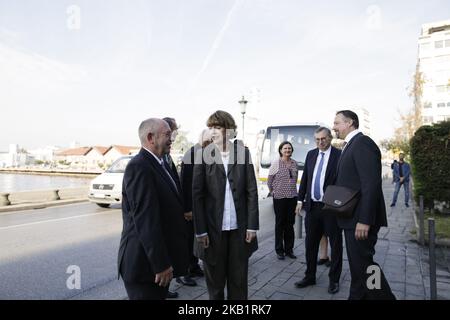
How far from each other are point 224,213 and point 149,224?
2.99 ft

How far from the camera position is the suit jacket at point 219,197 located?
2.79m

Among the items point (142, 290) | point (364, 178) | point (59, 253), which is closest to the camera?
point (142, 290)

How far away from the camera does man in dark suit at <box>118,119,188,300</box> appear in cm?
206

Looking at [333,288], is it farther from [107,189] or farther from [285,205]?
[107,189]

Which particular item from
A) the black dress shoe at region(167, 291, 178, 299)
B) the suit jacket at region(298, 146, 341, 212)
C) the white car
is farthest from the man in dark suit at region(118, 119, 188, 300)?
the white car

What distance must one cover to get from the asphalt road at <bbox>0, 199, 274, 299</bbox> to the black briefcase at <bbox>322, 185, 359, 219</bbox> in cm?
268

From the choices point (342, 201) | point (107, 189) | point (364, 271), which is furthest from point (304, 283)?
point (107, 189)

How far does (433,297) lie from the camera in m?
3.33

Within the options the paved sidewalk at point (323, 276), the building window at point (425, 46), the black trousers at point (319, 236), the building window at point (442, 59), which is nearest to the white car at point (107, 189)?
the paved sidewalk at point (323, 276)

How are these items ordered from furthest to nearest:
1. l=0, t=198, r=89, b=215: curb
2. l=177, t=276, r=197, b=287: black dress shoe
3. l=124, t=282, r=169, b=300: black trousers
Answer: l=0, t=198, r=89, b=215: curb, l=177, t=276, r=197, b=287: black dress shoe, l=124, t=282, r=169, b=300: black trousers

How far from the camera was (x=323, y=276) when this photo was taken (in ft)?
14.2

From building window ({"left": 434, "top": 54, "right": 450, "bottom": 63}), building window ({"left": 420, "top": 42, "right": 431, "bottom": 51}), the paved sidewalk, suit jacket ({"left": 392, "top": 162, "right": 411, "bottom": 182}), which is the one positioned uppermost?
building window ({"left": 420, "top": 42, "right": 431, "bottom": 51})

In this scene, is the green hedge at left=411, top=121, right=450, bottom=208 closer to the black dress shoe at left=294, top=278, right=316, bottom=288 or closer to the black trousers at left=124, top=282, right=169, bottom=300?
the black dress shoe at left=294, top=278, right=316, bottom=288

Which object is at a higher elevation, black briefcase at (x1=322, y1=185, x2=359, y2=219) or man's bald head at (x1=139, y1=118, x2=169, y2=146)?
man's bald head at (x1=139, y1=118, x2=169, y2=146)
